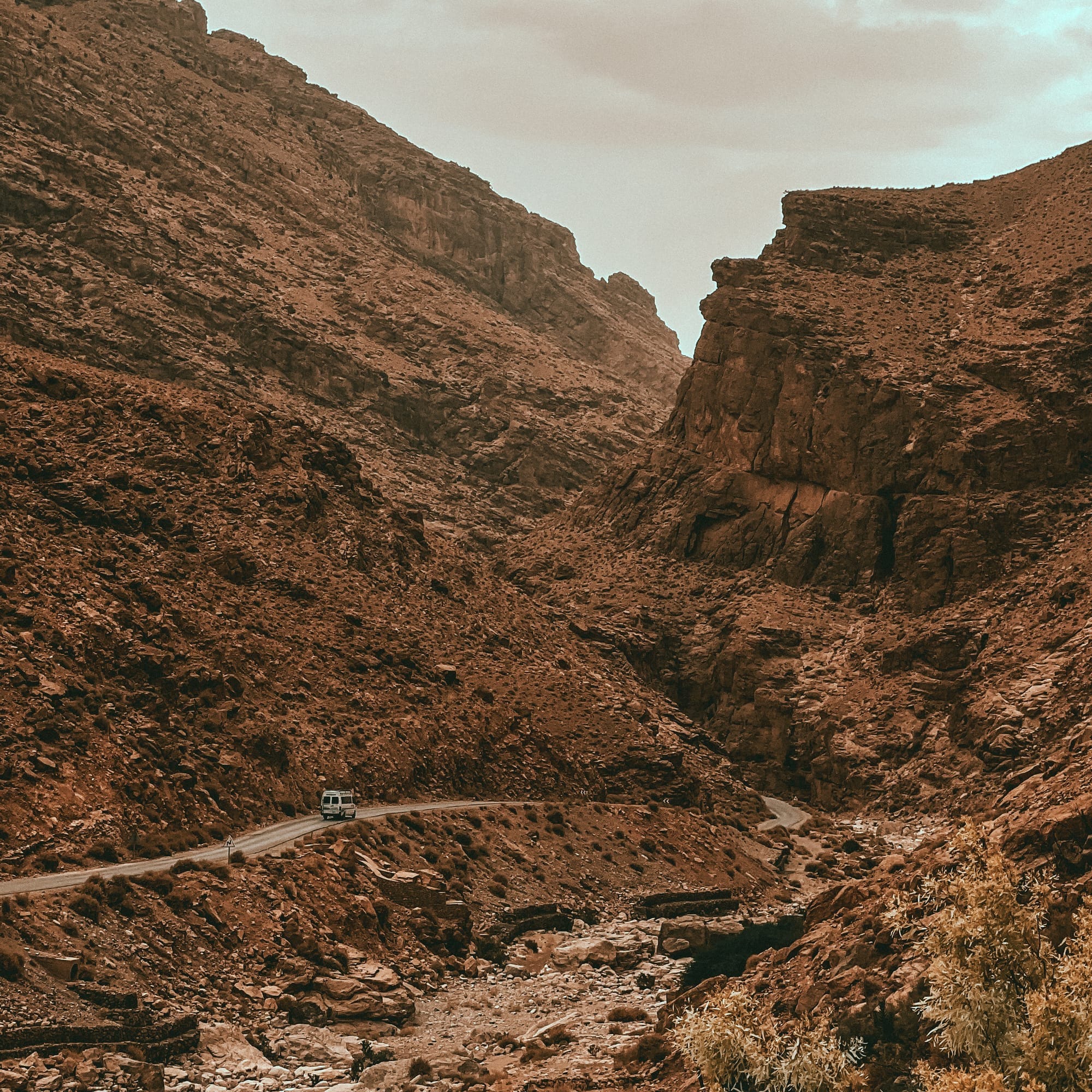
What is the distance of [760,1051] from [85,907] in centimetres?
2249

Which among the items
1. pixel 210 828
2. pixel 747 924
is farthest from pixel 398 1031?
pixel 747 924

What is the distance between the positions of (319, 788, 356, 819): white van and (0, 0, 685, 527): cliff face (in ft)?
202

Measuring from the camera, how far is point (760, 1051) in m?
25.9

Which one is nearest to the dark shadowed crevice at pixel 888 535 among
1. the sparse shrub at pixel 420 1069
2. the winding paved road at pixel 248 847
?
the winding paved road at pixel 248 847

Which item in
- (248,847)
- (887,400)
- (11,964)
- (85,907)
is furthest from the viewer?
(887,400)

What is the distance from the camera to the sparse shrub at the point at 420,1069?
39531mm

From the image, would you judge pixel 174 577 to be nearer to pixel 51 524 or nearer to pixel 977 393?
pixel 51 524

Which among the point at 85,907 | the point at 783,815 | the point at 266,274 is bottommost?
the point at 85,907

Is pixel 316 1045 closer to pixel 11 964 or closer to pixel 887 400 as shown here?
pixel 11 964

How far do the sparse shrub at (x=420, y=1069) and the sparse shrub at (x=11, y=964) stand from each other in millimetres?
9577

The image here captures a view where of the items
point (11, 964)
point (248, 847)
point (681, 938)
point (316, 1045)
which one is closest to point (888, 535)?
point (681, 938)

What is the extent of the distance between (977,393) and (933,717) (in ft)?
93.8

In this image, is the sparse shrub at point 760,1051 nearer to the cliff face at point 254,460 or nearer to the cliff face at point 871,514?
the cliff face at point 254,460

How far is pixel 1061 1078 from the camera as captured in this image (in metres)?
21.6
